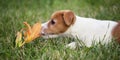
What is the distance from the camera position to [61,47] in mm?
5207

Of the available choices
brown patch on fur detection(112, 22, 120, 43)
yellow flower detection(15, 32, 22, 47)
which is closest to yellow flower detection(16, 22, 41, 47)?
yellow flower detection(15, 32, 22, 47)

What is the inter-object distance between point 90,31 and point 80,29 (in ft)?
0.54

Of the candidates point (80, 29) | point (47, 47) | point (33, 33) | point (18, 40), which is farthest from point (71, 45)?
point (18, 40)

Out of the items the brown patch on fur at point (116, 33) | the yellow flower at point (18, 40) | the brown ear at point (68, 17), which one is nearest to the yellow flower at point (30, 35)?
the yellow flower at point (18, 40)

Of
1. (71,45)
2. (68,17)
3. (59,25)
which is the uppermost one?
(68,17)

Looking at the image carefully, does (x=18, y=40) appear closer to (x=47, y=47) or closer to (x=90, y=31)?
(x=47, y=47)

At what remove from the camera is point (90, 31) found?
539 cm

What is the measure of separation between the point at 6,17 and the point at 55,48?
216cm

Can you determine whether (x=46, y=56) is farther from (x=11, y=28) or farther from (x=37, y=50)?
(x=11, y=28)

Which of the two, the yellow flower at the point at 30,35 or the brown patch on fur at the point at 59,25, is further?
the brown patch on fur at the point at 59,25

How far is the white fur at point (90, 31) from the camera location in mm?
5328

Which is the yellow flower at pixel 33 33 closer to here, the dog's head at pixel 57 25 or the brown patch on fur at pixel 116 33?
the dog's head at pixel 57 25

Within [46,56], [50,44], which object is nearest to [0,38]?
[50,44]

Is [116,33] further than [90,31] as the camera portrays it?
No
